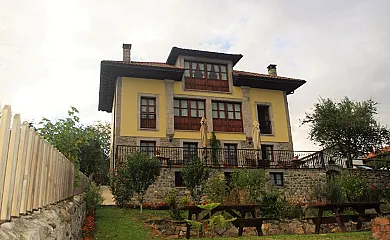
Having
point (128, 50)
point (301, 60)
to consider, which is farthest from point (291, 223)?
point (128, 50)

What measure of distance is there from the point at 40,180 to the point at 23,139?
0.95 m

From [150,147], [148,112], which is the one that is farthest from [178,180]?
[148,112]

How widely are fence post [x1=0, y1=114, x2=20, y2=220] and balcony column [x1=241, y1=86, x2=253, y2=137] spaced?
20.0 metres

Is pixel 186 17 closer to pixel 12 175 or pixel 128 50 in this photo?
pixel 12 175

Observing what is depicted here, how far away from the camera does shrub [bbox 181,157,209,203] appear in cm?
1477

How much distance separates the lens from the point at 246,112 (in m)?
22.7

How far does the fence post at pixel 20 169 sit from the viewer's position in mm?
2795

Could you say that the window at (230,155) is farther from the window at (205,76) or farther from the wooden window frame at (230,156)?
the window at (205,76)

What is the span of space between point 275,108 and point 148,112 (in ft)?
29.8

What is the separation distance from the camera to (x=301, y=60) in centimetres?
1645

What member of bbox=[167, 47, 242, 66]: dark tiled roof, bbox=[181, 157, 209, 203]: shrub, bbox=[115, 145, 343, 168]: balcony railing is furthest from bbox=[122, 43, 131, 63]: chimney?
bbox=[181, 157, 209, 203]: shrub

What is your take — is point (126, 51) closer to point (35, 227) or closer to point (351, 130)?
point (351, 130)

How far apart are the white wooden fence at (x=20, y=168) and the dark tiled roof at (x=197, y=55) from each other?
A: 1833 cm

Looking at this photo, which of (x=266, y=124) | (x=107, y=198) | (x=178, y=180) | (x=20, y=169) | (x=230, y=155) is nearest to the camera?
(x=20, y=169)
